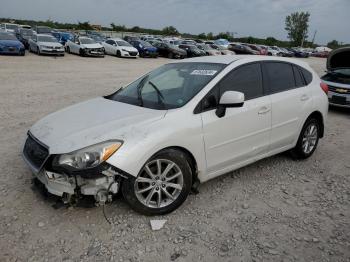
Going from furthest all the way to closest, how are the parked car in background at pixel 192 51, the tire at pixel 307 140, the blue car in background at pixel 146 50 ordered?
the parked car in background at pixel 192 51, the blue car in background at pixel 146 50, the tire at pixel 307 140

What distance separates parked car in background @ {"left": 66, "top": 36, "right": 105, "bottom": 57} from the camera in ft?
81.1

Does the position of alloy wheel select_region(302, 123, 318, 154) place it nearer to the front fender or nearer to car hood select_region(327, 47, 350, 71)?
the front fender

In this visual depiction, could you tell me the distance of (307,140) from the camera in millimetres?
5332

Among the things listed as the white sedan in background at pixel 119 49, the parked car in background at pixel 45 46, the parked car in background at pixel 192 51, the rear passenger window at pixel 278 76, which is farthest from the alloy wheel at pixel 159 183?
the parked car in background at pixel 192 51

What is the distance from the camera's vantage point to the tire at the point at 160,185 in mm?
3385

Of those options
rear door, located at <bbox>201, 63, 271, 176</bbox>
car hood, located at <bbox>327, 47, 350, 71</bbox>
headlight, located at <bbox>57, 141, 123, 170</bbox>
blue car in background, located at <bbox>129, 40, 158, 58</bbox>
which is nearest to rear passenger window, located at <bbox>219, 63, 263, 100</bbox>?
rear door, located at <bbox>201, 63, 271, 176</bbox>

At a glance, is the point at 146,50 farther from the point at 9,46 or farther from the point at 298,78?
the point at 298,78

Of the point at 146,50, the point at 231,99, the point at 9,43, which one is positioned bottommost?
the point at 146,50

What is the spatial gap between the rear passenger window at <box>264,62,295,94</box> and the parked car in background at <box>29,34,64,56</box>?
68.3 ft

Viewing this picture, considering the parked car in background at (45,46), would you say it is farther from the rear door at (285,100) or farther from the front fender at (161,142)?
the front fender at (161,142)

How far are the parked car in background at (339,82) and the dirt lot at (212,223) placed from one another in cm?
482

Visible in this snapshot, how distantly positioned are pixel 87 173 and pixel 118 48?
25.2m

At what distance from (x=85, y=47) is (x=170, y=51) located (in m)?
8.24

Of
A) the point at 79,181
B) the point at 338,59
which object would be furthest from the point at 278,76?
the point at 338,59
